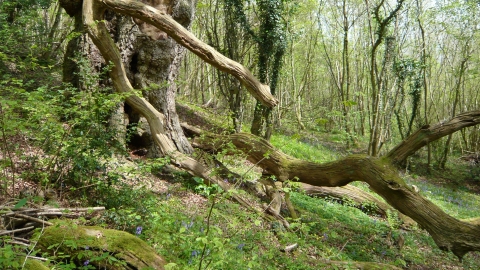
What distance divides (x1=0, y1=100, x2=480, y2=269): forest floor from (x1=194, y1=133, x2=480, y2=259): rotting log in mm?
556

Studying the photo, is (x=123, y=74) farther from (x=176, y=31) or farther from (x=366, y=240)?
(x=366, y=240)

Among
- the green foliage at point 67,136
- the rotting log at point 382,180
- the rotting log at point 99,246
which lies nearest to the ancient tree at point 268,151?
the rotting log at point 382,180

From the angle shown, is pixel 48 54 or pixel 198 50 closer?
pixel 198 50

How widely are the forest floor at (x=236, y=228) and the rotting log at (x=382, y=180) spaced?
0.56 m

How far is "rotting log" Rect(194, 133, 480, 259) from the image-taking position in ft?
17.8

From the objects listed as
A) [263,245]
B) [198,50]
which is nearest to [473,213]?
[263,245]

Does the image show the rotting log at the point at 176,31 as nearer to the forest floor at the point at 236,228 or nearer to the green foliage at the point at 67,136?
the forest floor at the point at 236,228

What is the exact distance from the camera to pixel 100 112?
441cm

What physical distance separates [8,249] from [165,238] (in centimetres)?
127

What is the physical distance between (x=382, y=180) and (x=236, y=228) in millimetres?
2756

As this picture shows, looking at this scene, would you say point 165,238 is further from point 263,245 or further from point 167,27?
point 167,27

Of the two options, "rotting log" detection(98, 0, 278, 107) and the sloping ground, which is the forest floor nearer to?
the sloping ground

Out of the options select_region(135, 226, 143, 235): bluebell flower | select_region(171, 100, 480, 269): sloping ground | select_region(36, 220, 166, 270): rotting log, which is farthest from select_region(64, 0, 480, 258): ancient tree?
select_region(36, 220, 166, 270): rotting log

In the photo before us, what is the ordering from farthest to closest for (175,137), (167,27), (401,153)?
1. (175,137)
2. (401,153)
3. (167,27)
